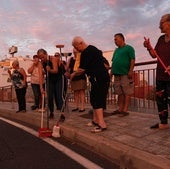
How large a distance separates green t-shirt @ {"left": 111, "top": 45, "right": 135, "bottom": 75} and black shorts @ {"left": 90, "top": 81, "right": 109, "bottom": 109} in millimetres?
1356

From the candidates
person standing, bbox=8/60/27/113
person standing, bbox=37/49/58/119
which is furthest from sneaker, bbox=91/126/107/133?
person standing, bbox=8/60/27/113

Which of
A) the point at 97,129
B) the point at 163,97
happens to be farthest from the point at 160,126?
the point at 97,129

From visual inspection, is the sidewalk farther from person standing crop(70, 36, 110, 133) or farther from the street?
person standing crop(70, 36, 110, 133)

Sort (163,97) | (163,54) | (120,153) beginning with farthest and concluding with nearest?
1. (163,97)
2. (163,54)
3. (120,153)

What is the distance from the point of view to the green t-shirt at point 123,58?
9.49 meters

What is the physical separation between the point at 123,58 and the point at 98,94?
5.32 ft

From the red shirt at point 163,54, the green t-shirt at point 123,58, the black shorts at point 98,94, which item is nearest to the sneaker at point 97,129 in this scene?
the black shorts at point 98,94

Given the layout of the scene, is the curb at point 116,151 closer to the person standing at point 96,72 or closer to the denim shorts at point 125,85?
the person standing at point 96,72

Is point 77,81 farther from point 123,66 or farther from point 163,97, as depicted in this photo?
point 163,97

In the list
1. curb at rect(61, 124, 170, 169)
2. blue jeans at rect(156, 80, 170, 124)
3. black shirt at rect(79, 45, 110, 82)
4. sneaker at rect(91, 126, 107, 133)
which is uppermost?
black shirt at rect(79, 45, 110, 82)

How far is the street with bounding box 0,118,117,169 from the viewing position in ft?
20.4

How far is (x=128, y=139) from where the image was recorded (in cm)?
701

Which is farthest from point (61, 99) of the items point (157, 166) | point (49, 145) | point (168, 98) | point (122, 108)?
point (157, 166)

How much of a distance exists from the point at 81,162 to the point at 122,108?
3.96 meters
